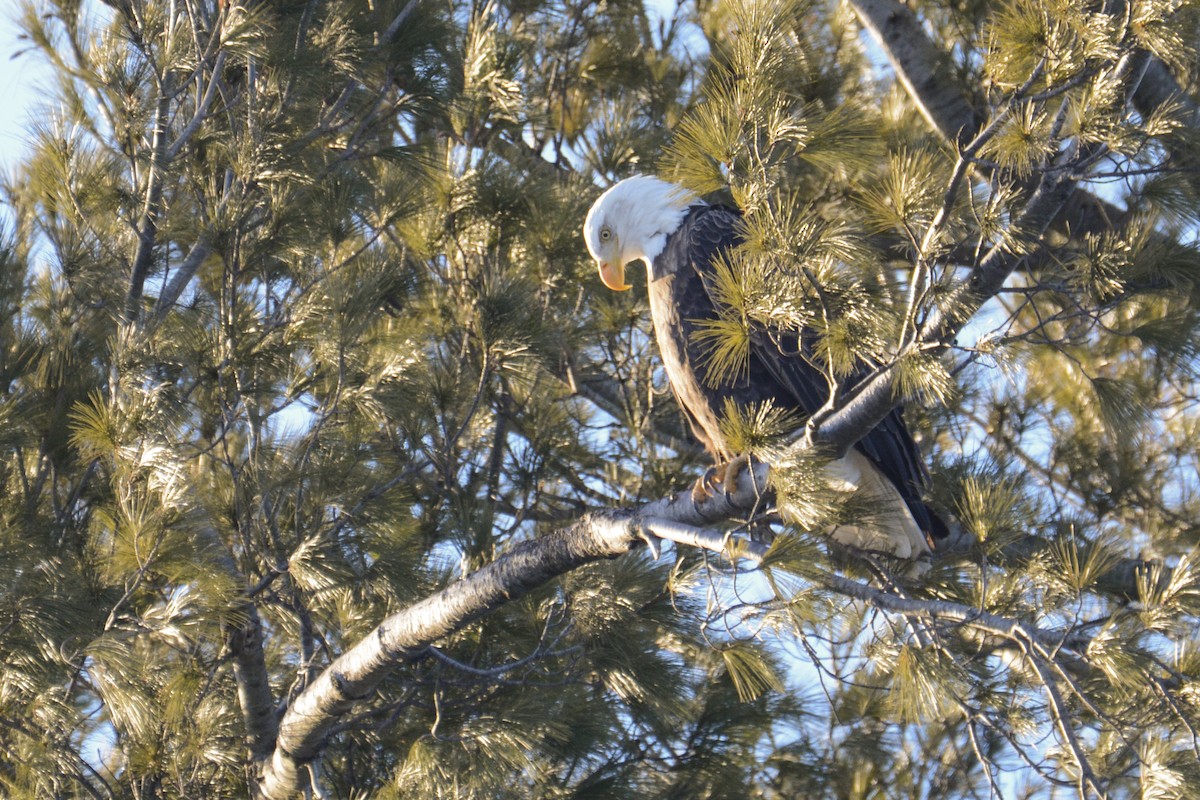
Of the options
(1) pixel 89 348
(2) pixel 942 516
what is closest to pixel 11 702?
(1) pixel 89 348

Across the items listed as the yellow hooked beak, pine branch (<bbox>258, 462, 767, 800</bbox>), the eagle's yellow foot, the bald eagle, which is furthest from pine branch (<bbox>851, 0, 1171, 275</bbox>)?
pine branch (<bbox>258, 462, 767, 800</bbox>)

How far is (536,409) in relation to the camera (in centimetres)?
336

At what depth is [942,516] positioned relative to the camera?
9.73 feet

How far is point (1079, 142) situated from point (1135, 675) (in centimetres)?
72

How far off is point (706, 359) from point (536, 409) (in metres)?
0.72

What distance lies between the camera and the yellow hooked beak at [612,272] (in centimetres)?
311

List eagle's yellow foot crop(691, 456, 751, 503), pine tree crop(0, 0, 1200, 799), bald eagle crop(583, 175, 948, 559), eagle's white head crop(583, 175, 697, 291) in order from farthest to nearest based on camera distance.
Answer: eagle's white head crop(583, 175, 697, 291), bald eagle crop(583, 175, 948, 559), eagle's yellow foot crop(691, 456, 751, 503), pine tree crop(0, 0, 1200, 799)

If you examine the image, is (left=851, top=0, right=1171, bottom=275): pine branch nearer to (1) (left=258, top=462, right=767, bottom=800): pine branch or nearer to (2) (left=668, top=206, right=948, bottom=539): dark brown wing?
(2) (left=668, top=206, right=948, bottom=539): dark brown wing

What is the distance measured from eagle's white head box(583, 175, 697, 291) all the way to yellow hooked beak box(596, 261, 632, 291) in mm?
19

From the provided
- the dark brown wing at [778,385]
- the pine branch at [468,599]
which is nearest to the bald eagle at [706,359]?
the dark brown wing at [778,385]

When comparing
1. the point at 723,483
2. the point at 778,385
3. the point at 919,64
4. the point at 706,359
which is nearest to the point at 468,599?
the point at 723,483

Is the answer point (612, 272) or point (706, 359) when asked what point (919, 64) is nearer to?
point (612, 272)

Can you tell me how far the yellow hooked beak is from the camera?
3.11 metres

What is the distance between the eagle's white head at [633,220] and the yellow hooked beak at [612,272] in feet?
0.06
